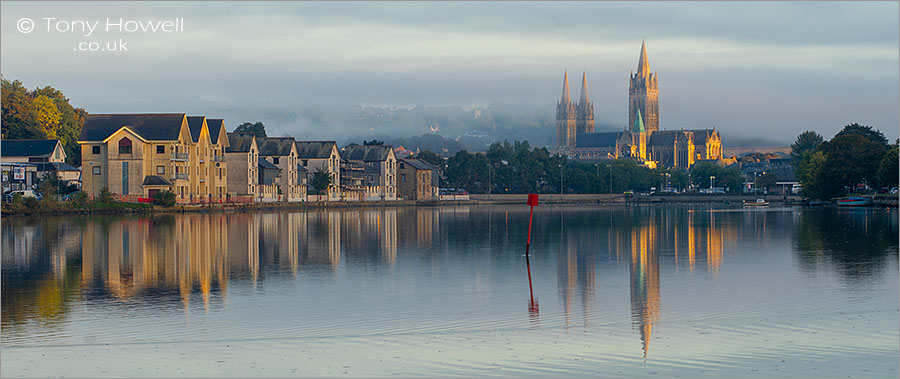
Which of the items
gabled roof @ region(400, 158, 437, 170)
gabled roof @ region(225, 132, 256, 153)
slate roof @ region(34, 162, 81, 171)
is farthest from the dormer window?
gabled roof @ region(400, 158, 437, 170)

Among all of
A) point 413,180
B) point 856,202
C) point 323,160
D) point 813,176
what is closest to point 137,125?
point 323,160

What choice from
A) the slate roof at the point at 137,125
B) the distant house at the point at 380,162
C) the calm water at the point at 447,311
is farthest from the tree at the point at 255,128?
the calm water at the point at 447,311

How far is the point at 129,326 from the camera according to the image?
1855 centimetres

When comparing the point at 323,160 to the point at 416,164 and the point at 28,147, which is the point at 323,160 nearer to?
the point at 416,164

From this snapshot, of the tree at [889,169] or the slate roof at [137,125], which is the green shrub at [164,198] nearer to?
the slate roof at [137,125]

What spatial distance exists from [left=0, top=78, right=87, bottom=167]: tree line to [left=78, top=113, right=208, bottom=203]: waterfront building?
2290 centimetres

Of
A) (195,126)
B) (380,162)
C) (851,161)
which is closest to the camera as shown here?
(195,126)

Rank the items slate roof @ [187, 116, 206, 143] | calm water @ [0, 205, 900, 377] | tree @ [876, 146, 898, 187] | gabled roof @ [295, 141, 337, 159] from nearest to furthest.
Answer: calm water @ [0, 205, 900, 377], tree @ [876, 146, 898, 187], slate roof @ [187, 116, 206, 143], gabled roof @ [295, 141, 337, 159]

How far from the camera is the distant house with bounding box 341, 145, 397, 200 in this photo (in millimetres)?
136125

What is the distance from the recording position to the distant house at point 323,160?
120750 mm

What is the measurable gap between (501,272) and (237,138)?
7737 cm

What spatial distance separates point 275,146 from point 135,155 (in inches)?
1093

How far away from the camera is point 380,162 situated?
13625 cm

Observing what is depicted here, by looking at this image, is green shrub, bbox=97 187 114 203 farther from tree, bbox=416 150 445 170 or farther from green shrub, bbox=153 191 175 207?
tree, bbox=416 150 445 170
